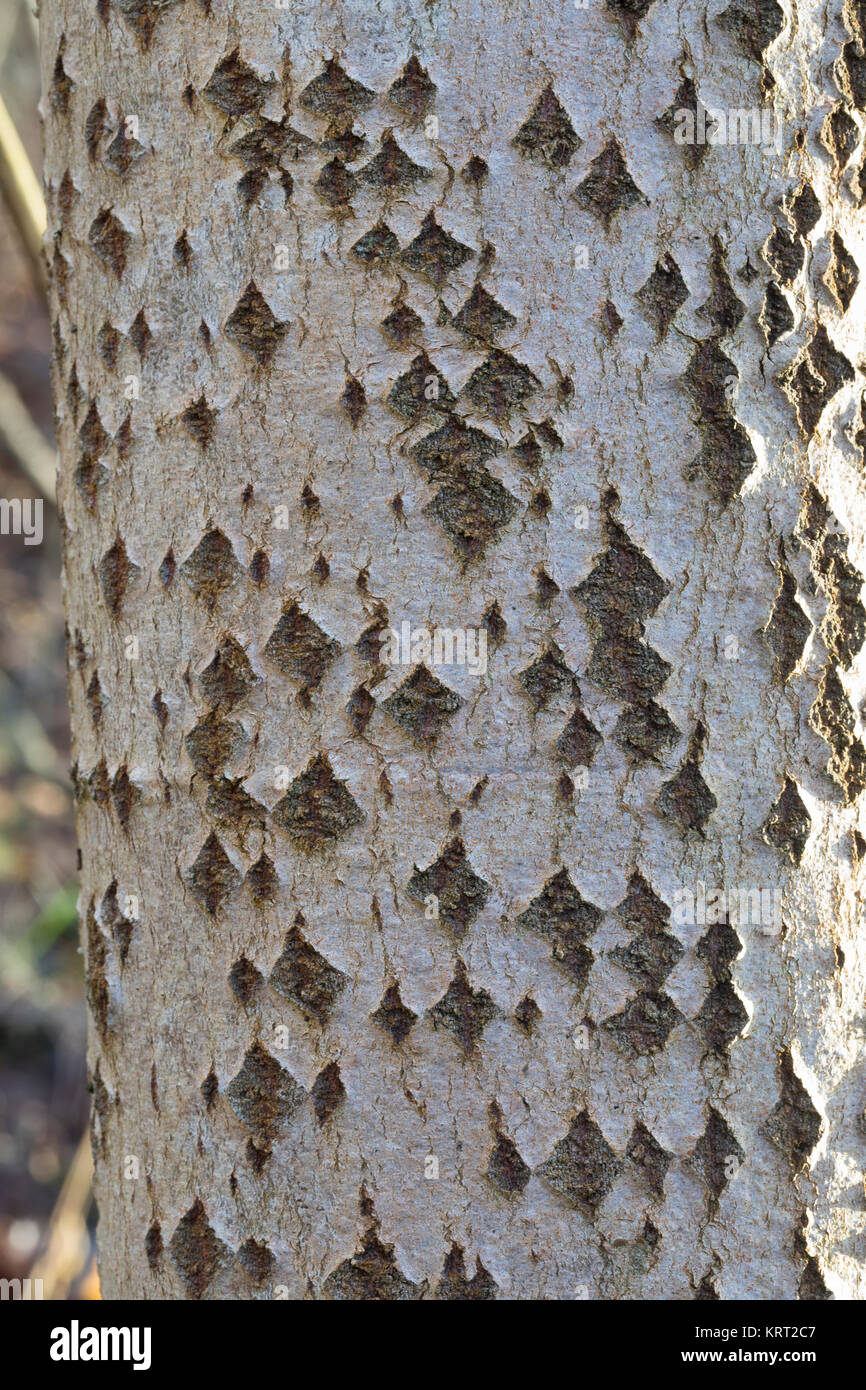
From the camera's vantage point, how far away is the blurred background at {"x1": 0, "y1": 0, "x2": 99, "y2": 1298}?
3.56 metres

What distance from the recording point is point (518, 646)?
2.12ft

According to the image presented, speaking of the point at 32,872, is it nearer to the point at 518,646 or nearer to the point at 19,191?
the point at 19,191

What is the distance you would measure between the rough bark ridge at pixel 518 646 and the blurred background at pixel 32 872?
2.30 metres

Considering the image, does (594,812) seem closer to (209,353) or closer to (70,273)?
(209,353)

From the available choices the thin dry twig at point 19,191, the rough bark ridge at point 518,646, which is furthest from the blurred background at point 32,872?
the rough bark ridge at point 518,646

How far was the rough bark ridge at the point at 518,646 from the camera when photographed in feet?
2.12

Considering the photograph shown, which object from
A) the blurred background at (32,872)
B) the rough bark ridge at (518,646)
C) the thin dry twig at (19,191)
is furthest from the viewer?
the blurred background at (32,872)

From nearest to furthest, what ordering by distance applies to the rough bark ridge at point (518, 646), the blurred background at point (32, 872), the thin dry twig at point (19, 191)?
the rough bark ridge at point (518, 646), the thin dry twig at point (19, 191), the blurred background at point (32, 872)

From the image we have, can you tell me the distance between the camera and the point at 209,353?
26.8 inches

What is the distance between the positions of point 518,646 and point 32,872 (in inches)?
173

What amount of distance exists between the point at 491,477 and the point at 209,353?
19cm

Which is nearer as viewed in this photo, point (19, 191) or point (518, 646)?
point (518, 646)

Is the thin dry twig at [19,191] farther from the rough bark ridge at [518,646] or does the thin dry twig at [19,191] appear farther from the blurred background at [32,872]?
the rough bark ridge at [518,646]

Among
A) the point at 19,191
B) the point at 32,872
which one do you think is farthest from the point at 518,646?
the point at 32,872
